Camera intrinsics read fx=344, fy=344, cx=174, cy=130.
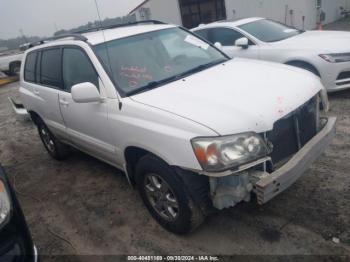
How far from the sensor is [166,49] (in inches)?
150

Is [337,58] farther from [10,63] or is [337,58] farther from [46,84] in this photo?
[10,63]

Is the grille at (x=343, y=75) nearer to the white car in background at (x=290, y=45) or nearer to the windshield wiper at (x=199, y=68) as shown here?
the white car in background at (x=290, y=45)

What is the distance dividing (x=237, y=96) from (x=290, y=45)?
13.0 feet

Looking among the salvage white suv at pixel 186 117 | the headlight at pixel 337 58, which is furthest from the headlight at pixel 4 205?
the headlight at pixel 337 58

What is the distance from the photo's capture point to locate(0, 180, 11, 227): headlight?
2150 millimetres

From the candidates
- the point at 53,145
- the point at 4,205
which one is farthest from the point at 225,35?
the point at 4,205

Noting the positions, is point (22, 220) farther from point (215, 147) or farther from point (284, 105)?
point (284, 105)

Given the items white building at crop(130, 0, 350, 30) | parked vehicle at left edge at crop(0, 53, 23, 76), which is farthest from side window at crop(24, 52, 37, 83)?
parked vehicle at left edge at crop(0, 53, 23, 76)

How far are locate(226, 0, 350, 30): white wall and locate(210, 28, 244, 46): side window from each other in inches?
406

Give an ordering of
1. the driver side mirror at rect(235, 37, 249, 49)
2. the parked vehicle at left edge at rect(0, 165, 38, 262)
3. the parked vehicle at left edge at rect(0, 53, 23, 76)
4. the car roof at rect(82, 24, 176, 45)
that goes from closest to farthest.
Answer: the parked vehicle at left edge at rect(0, 165, 38, 262)
the car roof at rect(82, 24, 176, 45)
the driver side mirror at rect(235, 37, 249, 49)
the parked vehicle at left edge at rect(0, 53, 23, 76)

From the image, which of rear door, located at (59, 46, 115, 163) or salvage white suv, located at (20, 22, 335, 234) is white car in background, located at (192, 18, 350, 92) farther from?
rear door, located at (59, 46, 115, 163)

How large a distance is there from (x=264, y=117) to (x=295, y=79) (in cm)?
79

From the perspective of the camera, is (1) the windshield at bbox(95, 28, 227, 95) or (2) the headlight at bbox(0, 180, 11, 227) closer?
(2) the headlight at bbox(0, 180, 11, 227)

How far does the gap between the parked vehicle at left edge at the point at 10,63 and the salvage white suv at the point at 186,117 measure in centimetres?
1689
